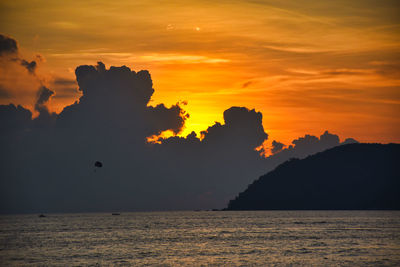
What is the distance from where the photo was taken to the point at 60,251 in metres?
129

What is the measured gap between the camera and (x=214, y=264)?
328 feet

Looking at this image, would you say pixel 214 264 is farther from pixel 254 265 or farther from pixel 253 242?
pixel 253 242

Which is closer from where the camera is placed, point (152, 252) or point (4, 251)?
point (152, 252)

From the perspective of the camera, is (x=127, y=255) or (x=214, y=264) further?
(x=127, y=255)

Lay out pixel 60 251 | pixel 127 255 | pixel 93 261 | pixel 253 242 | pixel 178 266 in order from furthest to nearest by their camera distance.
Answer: pixel 253 242 → pixel 60 251 → pixel 127 255 → pixel 93 261 → pixel 178 266

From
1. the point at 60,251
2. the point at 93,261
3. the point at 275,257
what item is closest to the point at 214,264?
the point at 275,257

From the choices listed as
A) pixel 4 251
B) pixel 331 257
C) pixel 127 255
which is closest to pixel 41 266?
pixel 127 255

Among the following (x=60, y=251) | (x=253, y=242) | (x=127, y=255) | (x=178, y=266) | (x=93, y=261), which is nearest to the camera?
(x=178, y=266)

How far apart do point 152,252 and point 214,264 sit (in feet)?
89.2

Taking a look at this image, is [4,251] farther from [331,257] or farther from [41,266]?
[331,257]

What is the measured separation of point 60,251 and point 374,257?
229 ft

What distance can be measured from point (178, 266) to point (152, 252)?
26.6 metres

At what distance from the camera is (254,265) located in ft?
323

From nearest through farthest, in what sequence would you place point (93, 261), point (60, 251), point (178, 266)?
point (178, 266)
point (93, 261)
point (60, 251)
